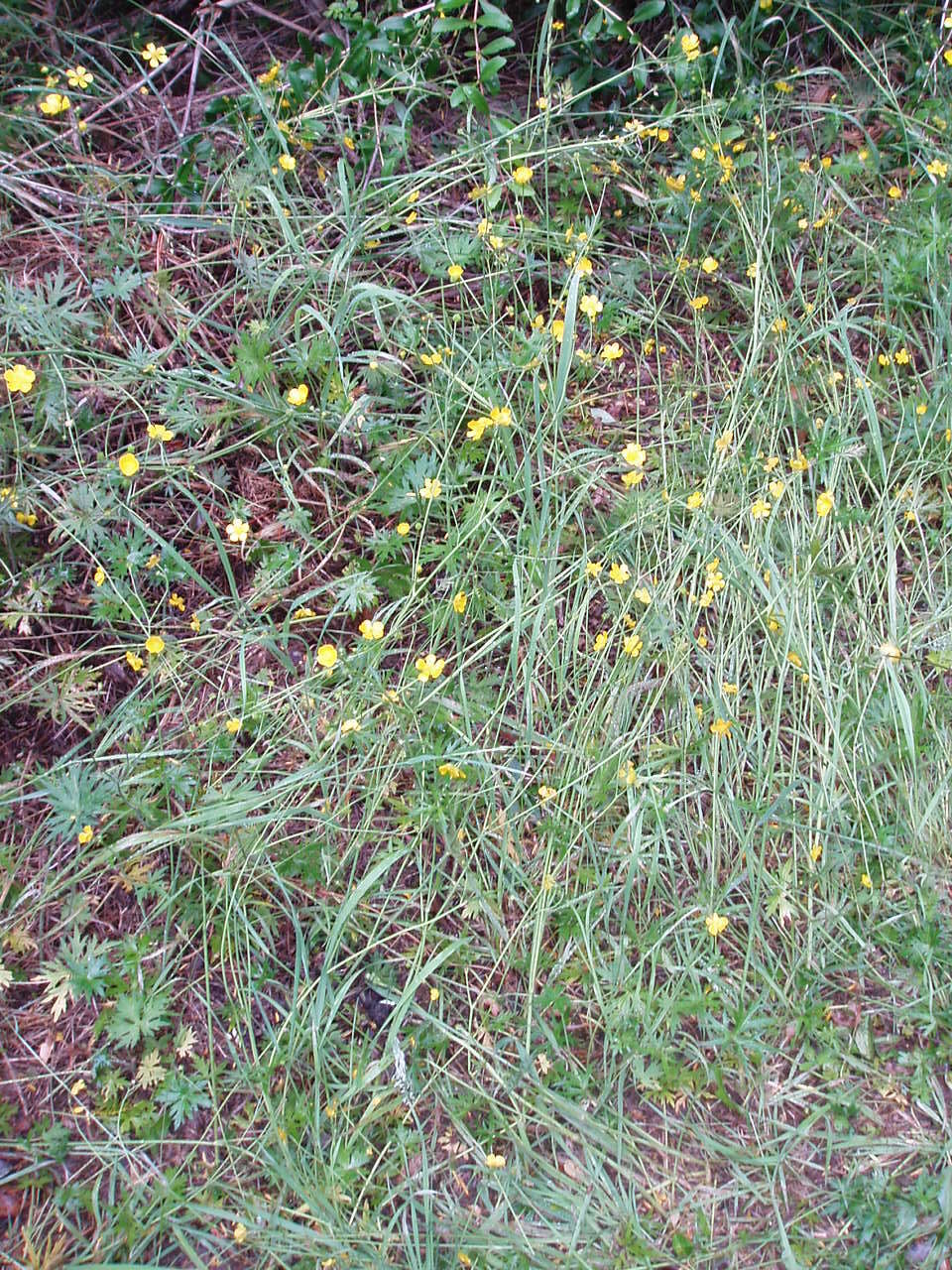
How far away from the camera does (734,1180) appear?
1745mm

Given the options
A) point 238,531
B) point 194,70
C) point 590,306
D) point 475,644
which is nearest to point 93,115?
point 194,70

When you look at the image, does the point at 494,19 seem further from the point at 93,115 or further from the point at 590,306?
the point at 93,115

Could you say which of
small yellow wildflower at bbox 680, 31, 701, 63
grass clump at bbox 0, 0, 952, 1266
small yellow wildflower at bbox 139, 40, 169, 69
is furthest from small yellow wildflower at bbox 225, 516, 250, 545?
small yellow wildflower at bbox 680, 31, 701, 63

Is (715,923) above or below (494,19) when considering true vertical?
below

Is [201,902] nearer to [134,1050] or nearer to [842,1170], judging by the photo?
[134,1050]

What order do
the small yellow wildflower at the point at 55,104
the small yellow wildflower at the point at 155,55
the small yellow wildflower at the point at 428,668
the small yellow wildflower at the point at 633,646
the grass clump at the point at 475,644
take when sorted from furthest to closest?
the small yellow wildflower at the point at 155,55 < the small yellow wildflower at the point at 55,104 < the small yellow wildflower at the point at 633,646 < the small yellow wildflower at the point at 428,668 < the grass clump at the point at 475,644

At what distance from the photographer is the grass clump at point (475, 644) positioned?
1740 mm

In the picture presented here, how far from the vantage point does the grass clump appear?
174 centimetres

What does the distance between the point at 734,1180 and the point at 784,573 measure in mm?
1253

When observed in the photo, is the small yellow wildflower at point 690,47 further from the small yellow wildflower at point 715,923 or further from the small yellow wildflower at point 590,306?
the small yellow wildflower at point 715,923

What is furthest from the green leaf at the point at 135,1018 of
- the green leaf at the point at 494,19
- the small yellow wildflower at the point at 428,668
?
the green leaf at the point at 494,19

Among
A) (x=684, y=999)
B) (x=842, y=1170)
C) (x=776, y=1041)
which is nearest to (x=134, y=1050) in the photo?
(x=684, y=999)

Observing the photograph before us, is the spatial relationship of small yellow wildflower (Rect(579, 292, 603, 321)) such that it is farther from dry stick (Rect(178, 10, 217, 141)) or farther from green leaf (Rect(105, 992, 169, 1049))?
green leaf (Rect(105, 992, 169, 1049))

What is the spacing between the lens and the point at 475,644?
2055 millimetres
